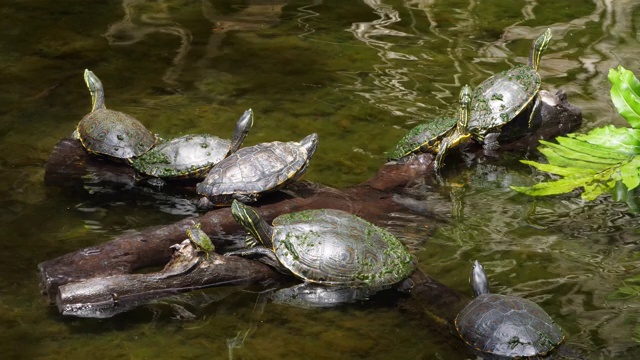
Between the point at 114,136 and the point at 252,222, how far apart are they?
1.65m

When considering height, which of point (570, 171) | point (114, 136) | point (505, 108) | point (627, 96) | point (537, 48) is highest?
point (627, 96)

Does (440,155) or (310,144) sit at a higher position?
(310,144)

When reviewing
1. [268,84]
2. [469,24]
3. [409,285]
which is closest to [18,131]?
[268,84]

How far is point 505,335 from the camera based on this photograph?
3.90 m

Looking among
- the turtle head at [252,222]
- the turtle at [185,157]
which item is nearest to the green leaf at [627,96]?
the turtle head at [252,222]

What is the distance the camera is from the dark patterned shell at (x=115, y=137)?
5.76 m

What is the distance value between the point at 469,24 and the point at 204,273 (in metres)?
5.55

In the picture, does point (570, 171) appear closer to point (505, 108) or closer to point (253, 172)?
point (253, 172)

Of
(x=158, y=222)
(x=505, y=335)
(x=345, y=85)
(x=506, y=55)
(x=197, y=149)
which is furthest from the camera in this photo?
(x=506, y=55)

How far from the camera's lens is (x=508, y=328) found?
391 centimetres

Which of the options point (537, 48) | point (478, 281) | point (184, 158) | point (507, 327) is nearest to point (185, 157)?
point (184, 158)

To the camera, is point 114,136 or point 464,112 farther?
point 464,112

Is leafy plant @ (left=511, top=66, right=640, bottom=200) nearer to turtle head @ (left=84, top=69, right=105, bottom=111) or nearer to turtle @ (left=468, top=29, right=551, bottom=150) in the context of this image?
turtle @ (left=468, top=29, right=551, bottom=150)

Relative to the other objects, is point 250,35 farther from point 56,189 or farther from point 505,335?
point 505,335
